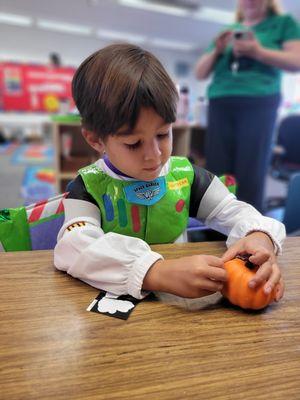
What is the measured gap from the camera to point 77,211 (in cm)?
63

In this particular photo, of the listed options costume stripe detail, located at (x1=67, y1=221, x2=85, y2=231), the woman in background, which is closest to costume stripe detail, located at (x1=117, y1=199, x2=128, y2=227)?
costume stripe detail, located at (x1=67, y1=221, x2=85, y2=231)

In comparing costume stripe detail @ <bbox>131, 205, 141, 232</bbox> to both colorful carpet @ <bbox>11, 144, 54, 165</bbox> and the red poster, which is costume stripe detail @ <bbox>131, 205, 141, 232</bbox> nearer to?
→ colorful carpet @ <bbox>11, 144, 54, 165</bbox>

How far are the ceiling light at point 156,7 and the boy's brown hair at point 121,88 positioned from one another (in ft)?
20.4

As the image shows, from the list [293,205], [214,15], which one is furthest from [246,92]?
[214,15]

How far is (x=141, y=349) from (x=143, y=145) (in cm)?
33

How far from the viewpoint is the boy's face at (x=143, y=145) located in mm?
555

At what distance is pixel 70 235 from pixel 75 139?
2181 mm

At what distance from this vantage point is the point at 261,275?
0.48 m

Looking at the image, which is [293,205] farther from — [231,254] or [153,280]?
[153,280]

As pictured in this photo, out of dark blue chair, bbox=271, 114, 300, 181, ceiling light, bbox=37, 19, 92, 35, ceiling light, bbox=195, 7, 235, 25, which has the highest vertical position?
ceiling light, bbox=37, 19, 92, 35

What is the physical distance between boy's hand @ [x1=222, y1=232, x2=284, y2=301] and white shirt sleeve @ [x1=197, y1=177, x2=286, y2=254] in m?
0.02

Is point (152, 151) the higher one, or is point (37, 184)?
point (152, 151)

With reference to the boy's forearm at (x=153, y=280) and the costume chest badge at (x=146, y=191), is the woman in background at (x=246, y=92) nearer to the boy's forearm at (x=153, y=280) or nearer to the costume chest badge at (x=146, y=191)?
the costume chest badge at (x=146, y=191)

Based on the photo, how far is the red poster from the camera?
8523 millimetres
